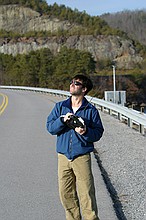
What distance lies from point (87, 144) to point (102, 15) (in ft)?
564

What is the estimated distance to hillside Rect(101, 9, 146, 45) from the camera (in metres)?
167

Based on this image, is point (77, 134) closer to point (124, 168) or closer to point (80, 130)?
point (80, 130)

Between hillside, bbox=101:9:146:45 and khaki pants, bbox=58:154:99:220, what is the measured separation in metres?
164

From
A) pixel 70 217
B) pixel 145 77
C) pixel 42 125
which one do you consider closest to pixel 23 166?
pixel 70 217

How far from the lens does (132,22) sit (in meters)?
172

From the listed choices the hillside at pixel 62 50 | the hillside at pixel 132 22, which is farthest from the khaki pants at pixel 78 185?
the hillside at pixel 132 22

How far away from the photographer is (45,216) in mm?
5246

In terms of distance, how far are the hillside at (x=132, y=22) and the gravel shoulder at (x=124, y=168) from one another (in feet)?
518

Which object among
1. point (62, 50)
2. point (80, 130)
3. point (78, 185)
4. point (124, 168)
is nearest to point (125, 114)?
point (124, 168)

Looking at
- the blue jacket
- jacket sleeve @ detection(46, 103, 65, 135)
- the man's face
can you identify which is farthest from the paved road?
the man's face

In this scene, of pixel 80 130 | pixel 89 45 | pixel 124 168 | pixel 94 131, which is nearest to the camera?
pixel 80 130

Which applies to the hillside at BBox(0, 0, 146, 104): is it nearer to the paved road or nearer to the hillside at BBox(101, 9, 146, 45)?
the hillside at BBox(101, 9, 146, 45)

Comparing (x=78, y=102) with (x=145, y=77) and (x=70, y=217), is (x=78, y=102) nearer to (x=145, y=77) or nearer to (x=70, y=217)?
(x=70, y=217)

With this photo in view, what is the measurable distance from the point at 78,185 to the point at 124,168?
3318mm
